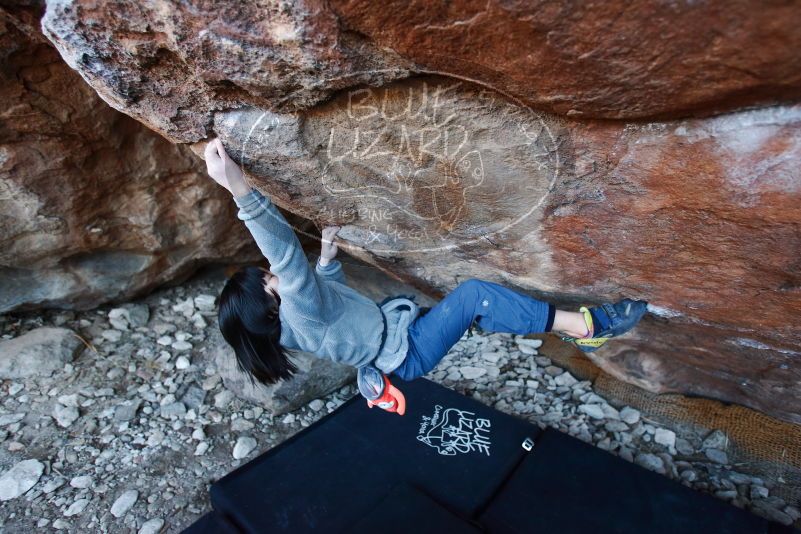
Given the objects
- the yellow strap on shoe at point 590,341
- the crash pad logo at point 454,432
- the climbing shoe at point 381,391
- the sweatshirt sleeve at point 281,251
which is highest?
the sweatshirt sleeve at point 281,251

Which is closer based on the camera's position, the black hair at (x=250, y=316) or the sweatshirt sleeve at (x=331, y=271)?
the black hair at (x=250, y=316)

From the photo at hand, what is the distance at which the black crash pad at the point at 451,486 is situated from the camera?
6.33 feet

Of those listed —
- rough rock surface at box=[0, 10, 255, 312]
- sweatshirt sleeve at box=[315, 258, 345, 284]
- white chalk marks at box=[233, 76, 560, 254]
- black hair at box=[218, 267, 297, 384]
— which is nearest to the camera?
white chalk marks at box=[233, 76, 560, 254]

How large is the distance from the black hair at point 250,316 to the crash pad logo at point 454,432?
3.13 ft

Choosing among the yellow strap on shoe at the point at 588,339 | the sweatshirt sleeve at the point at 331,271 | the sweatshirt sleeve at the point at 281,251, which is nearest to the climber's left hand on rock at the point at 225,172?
the sweatshirt sleeve at the point at 281,251

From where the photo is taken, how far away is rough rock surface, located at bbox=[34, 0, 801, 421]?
104 centimetres

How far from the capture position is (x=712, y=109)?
1.14m

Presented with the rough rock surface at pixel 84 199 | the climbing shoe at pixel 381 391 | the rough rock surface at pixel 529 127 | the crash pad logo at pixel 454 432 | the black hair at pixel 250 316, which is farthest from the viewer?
the crash pad logo at pixel 454 432

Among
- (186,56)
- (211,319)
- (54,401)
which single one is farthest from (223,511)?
(186,56)

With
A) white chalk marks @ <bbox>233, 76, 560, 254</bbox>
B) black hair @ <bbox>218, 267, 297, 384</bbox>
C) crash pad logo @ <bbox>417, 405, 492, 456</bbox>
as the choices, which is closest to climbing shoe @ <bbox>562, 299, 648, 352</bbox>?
white chalk marks @ <bbox>233, 76, 560, 254</bbox>

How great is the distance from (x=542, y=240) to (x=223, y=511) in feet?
5.44

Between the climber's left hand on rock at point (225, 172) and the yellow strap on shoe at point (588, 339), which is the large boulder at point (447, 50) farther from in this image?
the yellow strap on shoe at point (588, 339)

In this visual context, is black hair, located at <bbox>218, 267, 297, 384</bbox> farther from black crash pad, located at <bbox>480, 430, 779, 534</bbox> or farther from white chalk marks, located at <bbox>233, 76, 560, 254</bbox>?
black crash pad, located at <bbox>480, 430, 779, 534</bbox>

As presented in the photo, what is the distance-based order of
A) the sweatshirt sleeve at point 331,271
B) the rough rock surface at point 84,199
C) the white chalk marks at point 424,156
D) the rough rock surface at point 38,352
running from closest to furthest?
the white chalk marks at point 424,156, the sweatshirt sleeve at point 331,271, the rough rock surface at point 84,199, the rough rock surface at point 38,352
